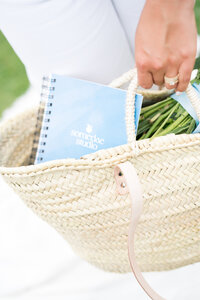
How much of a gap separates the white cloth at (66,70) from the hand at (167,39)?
248 millimetres

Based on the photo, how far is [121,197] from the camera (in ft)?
2.25

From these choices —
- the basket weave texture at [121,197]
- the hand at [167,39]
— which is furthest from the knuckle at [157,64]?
the basket weave texture at [121,197]

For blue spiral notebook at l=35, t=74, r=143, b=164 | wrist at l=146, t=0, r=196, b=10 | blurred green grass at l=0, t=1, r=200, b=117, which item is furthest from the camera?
blurred green grass at l=0, t=1, r=200, b=117

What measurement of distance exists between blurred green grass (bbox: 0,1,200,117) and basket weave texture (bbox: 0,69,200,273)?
2.94 ft

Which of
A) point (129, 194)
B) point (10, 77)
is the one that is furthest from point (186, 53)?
point (10, 77)

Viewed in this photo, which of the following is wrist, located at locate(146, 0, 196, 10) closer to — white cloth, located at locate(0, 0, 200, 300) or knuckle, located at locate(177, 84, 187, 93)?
knuckle, located at locate(177, 84, 187, 93)

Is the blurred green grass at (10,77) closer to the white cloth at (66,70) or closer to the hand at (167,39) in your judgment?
the white cloth at (66,70)

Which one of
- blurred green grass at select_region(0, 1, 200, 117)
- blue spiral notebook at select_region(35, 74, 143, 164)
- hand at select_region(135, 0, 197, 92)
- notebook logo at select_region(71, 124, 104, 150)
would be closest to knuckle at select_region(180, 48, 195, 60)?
hand at select_region(135, 0, 197, 92)

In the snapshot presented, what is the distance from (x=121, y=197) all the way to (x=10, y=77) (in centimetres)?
116

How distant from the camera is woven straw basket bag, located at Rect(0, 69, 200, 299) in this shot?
0.64 metres

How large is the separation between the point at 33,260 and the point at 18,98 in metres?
0.76

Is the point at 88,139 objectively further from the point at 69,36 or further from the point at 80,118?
the point at 69,36

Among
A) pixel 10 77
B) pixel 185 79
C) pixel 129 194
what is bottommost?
pixel 10 77

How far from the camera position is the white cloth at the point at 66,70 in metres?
0.81
